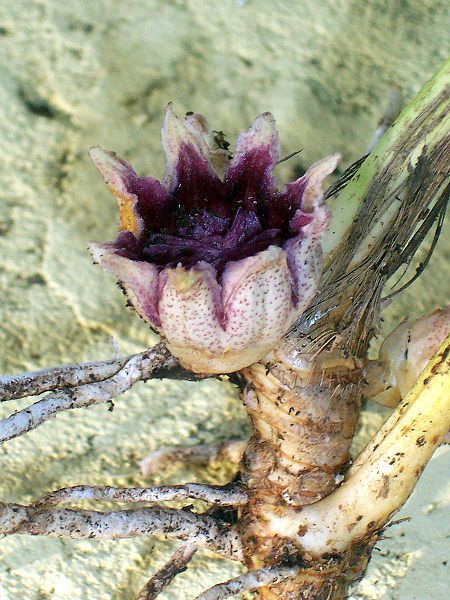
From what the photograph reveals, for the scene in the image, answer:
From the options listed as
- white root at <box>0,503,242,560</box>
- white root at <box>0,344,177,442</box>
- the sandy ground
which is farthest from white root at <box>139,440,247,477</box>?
white root at <box>0,344,177,442</box>

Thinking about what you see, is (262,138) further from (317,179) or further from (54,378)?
(54,378)

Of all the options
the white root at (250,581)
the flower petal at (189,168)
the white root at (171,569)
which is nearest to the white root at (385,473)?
the white root at (250,581)

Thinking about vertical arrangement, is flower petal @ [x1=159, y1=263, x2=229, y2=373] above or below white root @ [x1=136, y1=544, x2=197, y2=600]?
above

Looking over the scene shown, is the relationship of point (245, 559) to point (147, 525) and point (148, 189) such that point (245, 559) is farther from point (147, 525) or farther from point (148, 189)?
point (148, 189)

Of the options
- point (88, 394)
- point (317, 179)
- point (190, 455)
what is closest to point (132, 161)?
point (190, 455)

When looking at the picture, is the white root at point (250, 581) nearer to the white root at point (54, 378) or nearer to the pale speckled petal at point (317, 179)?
the white root at point (54, 378)

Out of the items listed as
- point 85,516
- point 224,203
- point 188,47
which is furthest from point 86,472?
point 188,47

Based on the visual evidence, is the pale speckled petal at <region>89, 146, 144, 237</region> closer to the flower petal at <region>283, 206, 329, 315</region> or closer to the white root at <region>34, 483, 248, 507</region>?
the flower petal at <region>283, 206, 329, 315</region>
